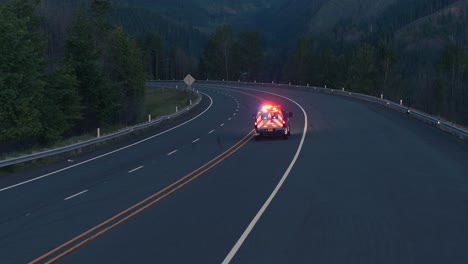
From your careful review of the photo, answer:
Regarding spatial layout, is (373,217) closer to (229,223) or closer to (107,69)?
(229,223)

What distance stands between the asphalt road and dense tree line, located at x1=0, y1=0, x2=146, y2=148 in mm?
14846

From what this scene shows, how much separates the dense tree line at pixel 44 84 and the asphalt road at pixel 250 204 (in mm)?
14846

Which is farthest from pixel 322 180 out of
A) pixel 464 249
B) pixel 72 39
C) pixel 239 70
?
pixel 239 70

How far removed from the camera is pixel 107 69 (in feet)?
231

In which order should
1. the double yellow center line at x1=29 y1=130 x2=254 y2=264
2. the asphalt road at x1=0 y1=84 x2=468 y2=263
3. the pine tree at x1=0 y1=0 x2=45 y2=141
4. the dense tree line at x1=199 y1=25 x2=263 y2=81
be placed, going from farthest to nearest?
the dense tree line at x1=199 y1=25 x2=263 y2=81 < the pine tree at x1=0 y1=0 x2=45 y2=141 < the double yellow center line at x1=29 y1=130 x2=254 y2=264 < the asphalt road at x1=0 y1=84 x2=468 y2=263

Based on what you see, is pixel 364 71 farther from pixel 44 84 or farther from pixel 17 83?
pixel 17 83

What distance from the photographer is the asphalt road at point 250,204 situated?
11055 mm

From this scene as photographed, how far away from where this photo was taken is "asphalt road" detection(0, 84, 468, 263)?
1105 cm

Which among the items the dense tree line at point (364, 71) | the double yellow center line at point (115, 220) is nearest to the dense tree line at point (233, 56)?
the dense tree line at point (364, 71)

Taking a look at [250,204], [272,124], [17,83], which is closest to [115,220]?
[250,204]

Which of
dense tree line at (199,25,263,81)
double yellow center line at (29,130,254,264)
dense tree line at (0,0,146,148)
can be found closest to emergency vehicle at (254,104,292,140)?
double yellow center line at (29,130,254,264)

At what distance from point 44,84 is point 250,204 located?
34041 millimetres

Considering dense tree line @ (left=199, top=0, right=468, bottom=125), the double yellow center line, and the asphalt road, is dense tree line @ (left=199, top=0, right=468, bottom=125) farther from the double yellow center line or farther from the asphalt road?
the double yellow center line

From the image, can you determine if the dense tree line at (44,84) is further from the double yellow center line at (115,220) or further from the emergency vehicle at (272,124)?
the double yellow center line at (115,220)
